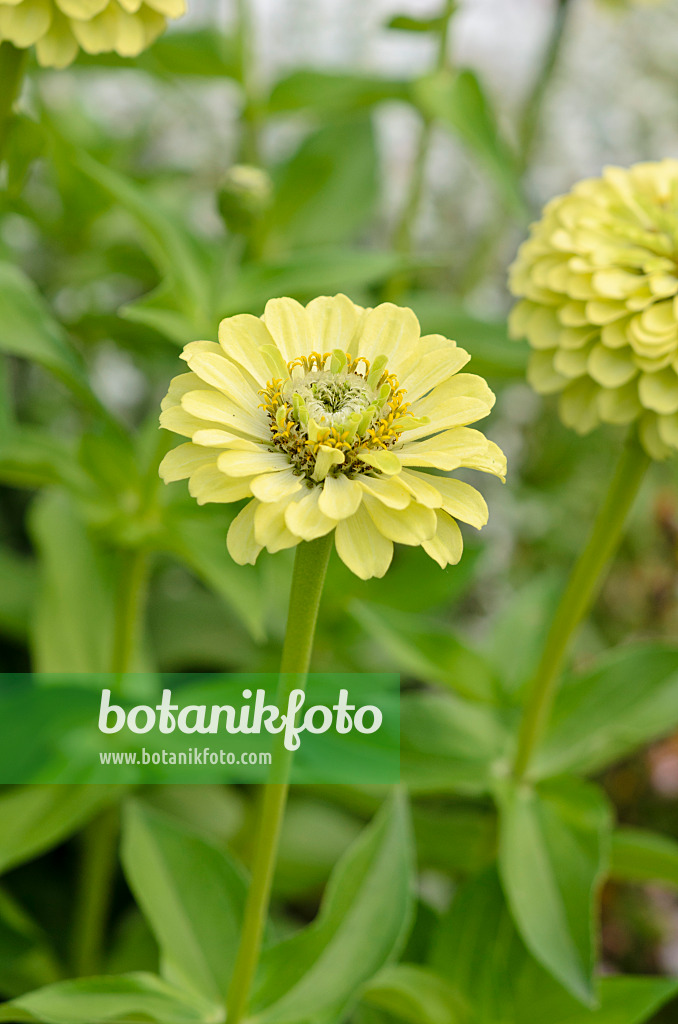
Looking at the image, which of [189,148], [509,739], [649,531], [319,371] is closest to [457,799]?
[509,739]

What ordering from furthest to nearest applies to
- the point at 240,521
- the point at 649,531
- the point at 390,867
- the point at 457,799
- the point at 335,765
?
the point at 649,531 → the point at 457,799 → the point at 335,765 → the point at 390,867 → the point at 240,521

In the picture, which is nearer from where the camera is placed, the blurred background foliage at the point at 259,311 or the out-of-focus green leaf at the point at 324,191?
the blurred background foliage at the point at 259,311

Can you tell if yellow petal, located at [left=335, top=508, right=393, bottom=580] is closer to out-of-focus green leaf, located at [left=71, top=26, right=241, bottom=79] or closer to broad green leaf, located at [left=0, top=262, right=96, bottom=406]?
broad green leaf, located at [left=0, top=262, right=96, bottom=406]

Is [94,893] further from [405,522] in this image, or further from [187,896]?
[405,522]

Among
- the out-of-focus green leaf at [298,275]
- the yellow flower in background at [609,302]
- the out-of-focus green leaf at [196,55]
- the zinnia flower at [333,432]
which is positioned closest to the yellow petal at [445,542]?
the zinnia flower at [333,432]

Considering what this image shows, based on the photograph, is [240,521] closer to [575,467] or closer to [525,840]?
[525,840]

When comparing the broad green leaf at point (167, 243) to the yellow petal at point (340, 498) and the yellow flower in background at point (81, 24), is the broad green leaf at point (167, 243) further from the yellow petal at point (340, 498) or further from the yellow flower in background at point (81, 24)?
the yellow petal at point (340, 498)

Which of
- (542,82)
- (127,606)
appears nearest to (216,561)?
(127,606)
